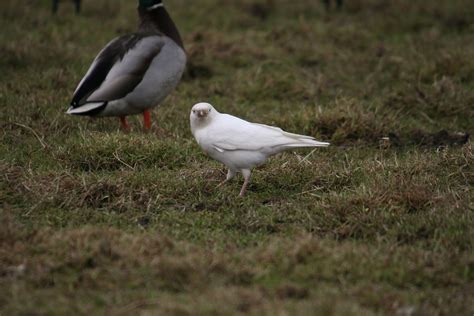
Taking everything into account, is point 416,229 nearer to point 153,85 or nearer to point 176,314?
point 176,314

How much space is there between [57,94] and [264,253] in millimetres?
3810

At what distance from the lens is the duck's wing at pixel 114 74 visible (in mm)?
6199

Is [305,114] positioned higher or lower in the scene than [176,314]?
lower

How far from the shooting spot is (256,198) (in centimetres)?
516

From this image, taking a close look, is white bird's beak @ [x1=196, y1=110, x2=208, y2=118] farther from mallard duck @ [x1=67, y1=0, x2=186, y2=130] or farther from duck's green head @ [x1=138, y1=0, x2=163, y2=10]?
duck's green head @ [x1=138, y1=0, x2=163, y2=10]

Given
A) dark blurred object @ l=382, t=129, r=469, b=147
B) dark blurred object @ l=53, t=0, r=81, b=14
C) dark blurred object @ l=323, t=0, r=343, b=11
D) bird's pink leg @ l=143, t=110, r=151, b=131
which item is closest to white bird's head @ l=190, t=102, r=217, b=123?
bird's pink leg @ l=143, t=110, r=151, b=131

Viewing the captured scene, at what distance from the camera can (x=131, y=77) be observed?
20.8 ft

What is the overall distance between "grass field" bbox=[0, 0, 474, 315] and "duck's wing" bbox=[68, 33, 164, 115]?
0.26m

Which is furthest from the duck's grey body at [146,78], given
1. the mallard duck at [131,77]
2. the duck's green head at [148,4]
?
the duck's green head at [148,4]

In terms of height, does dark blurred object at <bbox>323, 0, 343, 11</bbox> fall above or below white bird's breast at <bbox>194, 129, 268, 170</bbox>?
below

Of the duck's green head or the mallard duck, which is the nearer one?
the mallard duck

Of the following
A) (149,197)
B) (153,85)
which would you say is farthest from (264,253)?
(153,85)

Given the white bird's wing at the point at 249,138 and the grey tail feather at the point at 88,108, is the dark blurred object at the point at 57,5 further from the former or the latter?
→ the white bird's wing at the point at 249,138

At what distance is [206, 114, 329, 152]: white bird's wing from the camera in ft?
16.2
